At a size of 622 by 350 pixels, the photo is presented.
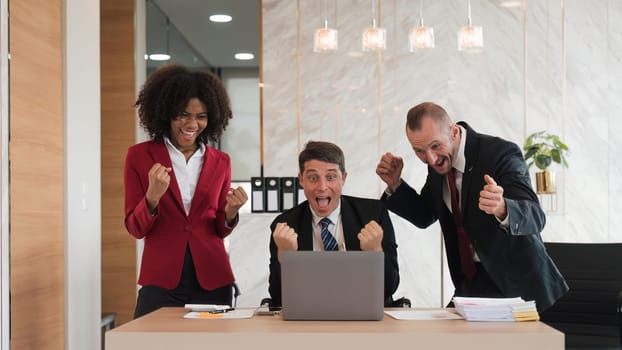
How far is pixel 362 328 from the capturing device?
2.09 meters

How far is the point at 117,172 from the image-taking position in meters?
6.48

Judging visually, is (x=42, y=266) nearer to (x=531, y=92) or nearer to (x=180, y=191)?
(x=180, y=191)

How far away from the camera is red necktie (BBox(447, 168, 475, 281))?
2762 mm

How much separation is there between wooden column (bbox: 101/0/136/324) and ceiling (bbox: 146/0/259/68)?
0.38 metres

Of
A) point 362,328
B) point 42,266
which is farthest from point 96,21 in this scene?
point 362,328

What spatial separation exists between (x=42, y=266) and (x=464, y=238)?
6.10 feet

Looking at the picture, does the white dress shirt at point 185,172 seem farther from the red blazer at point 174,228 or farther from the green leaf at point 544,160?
the green leaf at point 544,160

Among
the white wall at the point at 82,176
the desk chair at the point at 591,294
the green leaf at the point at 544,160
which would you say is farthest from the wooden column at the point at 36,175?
the green leaf at the point at 544,160

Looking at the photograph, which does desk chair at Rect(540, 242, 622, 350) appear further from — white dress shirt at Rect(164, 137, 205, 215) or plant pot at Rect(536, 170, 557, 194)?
plant pot at Rect(536, 170, 557, 194)

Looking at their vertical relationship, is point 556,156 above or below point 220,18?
below

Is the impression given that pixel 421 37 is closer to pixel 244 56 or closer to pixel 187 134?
pixel 244 56

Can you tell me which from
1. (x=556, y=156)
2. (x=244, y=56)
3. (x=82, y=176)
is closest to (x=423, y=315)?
(x=82, y=176)

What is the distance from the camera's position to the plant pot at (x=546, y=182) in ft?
19.9

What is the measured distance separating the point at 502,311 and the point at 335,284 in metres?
0.49
